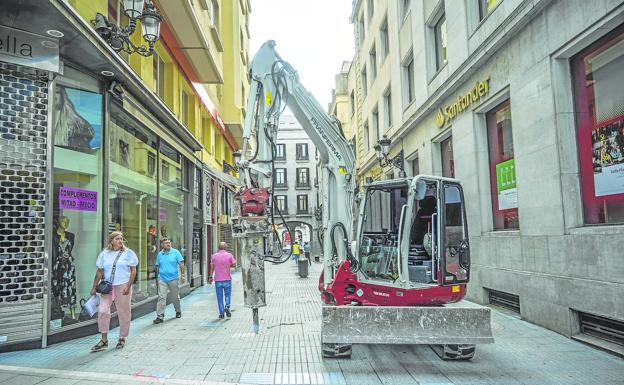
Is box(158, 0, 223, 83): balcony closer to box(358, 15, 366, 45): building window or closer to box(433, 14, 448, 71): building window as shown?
box(433, 14, 448, 71): building window

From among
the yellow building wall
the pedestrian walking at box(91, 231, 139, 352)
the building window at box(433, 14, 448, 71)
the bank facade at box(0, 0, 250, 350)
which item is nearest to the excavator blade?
the pedestrian walking at box(91, 231, 139, 352)

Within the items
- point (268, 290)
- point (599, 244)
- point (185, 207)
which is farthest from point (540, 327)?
point (185, 207)

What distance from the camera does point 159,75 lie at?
13219 millimetres

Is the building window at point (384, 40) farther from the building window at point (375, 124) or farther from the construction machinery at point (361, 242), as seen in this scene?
the construction machinery at point (361, 242)

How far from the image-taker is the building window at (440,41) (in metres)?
13.9

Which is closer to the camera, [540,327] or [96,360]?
[96,360]

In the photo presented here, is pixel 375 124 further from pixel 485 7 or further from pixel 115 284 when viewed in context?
pixel 115 284

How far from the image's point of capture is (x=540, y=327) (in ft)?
26.4

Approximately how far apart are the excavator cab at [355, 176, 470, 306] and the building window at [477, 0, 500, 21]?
512 cm

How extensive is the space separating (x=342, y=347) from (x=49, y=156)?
5.27 metres

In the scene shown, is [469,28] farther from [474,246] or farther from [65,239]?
[65,239]

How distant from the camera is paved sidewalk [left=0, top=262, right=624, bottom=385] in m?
5.57

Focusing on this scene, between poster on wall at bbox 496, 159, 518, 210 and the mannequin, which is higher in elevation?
poster on wall at bbox 496, 159, 518, 210

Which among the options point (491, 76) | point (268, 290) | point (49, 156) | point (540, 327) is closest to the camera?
point (49, 156)
